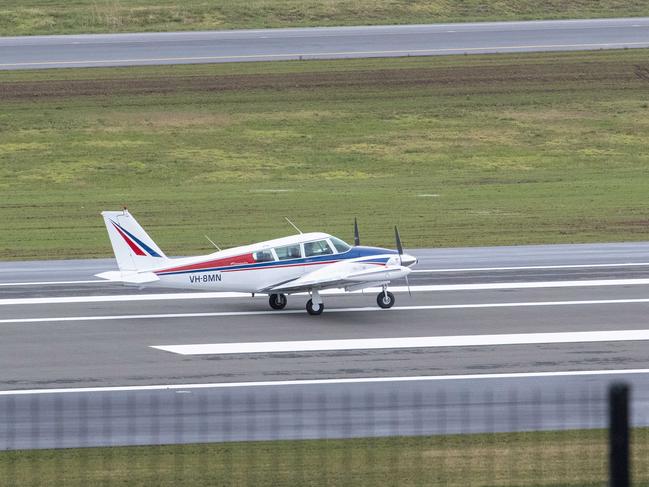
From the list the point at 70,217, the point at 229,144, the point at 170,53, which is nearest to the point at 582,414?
the point at 70,217

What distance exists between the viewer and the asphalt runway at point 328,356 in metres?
17.5

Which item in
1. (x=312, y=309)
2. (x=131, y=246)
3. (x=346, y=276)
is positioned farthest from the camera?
(x=312, y=309)

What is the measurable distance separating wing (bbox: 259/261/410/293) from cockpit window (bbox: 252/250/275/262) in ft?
2.00

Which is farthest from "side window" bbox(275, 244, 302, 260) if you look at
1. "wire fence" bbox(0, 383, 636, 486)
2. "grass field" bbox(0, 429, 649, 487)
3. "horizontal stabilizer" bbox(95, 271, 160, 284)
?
"grass field" bbox(0, 429, 649, 487)

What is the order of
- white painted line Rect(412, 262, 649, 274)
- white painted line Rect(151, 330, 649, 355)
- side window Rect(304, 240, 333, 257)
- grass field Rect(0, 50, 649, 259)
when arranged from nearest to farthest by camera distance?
white painted line Rect(151, 330, 649, 355)
side window Rect(304, 240, 333, 257)
white painted line Rect(412, 262, 649, 274)
grass field Rect(0, 50, 649, 259)

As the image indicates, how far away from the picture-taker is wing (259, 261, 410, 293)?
81.7ft

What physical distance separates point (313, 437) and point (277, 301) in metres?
10.4

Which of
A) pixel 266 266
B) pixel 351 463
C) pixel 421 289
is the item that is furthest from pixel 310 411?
pixel 421 289

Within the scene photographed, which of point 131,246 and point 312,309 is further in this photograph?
point 312,309

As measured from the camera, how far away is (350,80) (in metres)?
53.7

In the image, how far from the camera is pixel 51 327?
81.5ft

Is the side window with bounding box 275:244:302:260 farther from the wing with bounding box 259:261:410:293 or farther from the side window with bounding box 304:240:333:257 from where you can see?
the wing with bounding box 259:261:410:293

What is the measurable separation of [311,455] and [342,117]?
35887 mm

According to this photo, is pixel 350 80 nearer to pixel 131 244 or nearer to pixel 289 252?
pixel 289 252
